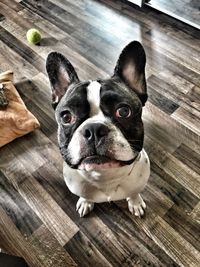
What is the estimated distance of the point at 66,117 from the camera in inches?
40.1

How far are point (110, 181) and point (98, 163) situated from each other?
0.21 m

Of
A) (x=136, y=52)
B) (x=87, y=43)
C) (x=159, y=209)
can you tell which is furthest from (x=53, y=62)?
(x=87, y=43)

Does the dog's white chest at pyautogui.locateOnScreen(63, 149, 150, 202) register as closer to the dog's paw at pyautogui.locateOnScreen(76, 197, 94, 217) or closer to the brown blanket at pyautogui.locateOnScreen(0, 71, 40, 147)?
the dog's paw at pyautogui.locateOnScreen(76, 197, 94, 217)

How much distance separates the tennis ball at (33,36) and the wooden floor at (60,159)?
6 centimetres

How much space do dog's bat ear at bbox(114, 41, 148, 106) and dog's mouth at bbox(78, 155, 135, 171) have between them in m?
0.28

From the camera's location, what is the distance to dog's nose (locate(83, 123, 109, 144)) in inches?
35.9

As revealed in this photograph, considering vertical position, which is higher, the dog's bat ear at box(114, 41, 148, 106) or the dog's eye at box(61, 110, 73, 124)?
the dog's bat ear at box(114, 41, 148, 106)

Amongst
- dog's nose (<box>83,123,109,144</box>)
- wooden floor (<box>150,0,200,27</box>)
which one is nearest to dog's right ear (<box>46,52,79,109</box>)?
dog's nose (<box>83,123,109,144</box>)

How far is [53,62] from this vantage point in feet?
3.60

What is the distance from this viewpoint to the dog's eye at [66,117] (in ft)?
3.32

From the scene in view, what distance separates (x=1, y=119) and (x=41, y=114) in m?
0.26

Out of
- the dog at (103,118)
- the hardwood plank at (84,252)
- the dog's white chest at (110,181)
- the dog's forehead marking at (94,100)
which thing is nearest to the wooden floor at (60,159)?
the hardwood plank at (84,252)

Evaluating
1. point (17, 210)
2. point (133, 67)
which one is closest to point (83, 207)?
point (17, 210)

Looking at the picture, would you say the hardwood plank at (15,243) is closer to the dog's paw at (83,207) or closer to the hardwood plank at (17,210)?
the hardwood plank at (17,210)
